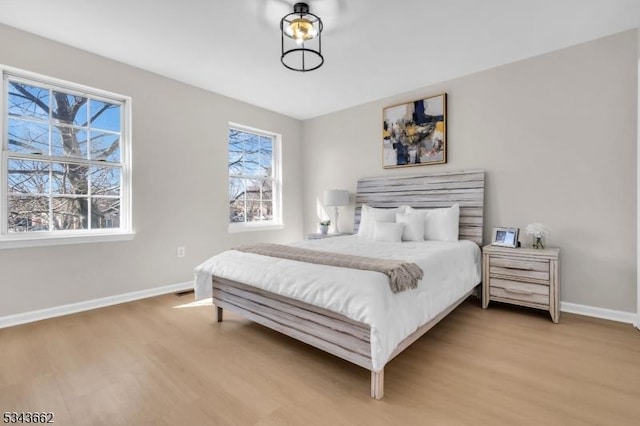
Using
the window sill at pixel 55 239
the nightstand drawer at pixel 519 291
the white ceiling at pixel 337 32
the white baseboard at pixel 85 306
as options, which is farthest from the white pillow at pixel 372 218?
the window sill at pixel 55 239

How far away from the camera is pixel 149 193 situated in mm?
3379

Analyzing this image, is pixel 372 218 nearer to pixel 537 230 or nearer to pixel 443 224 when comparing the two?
pixel 443 224

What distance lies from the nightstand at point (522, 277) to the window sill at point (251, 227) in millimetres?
2973

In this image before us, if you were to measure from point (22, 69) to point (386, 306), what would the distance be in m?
A: 3.62

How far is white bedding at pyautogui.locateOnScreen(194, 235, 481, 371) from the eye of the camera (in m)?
1.58

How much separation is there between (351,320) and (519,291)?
1990mm

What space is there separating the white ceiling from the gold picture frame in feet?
1.05

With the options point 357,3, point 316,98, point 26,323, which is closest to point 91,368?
point 26,323

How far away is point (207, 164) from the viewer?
3918mm

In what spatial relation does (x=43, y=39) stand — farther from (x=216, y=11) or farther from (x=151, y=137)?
(x=216, y=11)

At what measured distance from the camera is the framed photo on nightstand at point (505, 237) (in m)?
2.96

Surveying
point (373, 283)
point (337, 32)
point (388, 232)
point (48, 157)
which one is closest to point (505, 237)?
point (388, 232)

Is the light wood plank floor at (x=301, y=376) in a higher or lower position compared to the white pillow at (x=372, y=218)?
lower

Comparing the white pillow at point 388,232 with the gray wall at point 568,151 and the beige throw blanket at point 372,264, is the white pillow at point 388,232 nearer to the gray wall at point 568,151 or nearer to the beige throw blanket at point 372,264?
the gray wall at point 568,151
